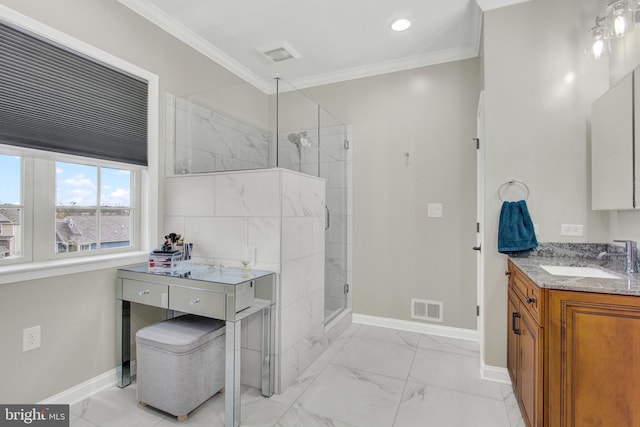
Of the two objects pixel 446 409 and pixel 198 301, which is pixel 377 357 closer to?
pixel 446 409

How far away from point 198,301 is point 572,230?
8.04ft

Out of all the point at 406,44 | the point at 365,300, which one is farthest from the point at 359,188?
the point at 406,44

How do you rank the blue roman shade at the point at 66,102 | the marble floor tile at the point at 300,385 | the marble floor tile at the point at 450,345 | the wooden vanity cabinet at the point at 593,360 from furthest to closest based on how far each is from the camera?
the marble floor tile at the point at 450,345 < the marble floor tile at the point at 300,385 < the blue roman shade at the point at 66,102 < the wooden vanity cabinet at the point at 593,360

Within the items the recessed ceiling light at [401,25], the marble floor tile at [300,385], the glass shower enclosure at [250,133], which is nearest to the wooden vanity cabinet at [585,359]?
the marble floor tile at [300,385]

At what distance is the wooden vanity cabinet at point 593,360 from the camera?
4.36 feet

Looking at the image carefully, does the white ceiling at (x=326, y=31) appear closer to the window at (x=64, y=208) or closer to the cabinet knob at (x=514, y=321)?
the window at (x=64, y=208)

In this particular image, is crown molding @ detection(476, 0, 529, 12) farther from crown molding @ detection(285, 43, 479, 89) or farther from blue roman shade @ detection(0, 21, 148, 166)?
blue roman shade @ detection(0, 21, 148, 166)

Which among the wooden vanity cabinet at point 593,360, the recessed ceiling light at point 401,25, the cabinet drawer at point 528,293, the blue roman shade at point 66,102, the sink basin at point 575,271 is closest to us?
the wooden vanity cabinet at point 593,360

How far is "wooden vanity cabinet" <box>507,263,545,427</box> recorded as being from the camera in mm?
1479

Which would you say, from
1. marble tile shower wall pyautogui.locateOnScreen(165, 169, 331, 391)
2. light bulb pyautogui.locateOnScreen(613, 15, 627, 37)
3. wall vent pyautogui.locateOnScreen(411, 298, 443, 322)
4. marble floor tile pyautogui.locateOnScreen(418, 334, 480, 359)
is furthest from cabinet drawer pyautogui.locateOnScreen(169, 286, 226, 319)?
light bulb pyautogui.locateOnScreen(613, 15, 627, 37)

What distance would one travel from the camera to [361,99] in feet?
11.1

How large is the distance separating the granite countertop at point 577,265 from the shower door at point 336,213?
1564 millimetres

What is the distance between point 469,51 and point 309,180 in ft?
6.52

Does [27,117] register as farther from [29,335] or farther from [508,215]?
[508,215]
